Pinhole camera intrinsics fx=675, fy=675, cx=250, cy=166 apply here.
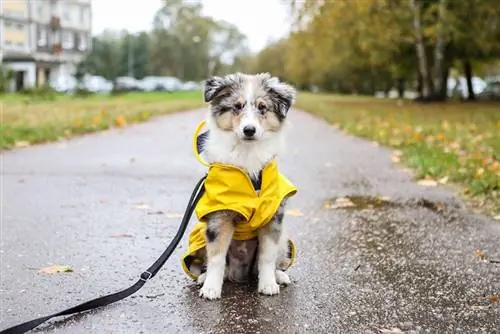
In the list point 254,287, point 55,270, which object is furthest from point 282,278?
point 55,270

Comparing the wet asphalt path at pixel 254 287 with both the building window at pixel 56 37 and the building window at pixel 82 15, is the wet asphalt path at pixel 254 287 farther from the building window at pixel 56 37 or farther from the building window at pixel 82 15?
the building window at pixel 82 15

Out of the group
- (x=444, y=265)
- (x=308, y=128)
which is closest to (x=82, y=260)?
(x=444, y=265)

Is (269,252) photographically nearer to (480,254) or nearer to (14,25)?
(480,254)

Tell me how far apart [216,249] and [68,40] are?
78.0 meters

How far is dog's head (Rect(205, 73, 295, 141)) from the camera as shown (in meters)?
4.35

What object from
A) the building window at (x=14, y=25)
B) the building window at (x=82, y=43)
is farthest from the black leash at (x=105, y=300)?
the building window at (x=82, y=43)

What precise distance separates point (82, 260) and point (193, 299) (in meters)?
1.46

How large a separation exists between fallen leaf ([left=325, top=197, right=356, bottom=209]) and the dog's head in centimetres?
398

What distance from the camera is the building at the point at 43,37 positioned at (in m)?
66.4

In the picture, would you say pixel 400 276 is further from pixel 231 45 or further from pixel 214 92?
pixel 231 45

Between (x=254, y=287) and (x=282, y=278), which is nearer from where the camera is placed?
(x=254, y=287)

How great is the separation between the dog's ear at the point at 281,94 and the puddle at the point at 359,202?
12.9ft

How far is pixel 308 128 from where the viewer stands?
21844mm

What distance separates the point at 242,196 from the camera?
4422 millimetres
